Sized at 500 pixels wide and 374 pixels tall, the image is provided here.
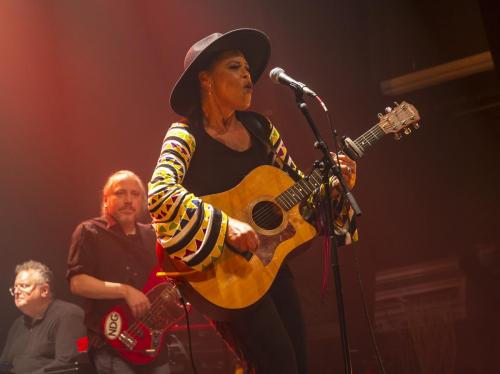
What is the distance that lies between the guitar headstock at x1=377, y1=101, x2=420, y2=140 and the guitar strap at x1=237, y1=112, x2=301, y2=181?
1.64 ft

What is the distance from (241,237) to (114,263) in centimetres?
219

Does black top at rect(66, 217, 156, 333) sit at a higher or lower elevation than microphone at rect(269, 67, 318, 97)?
lower

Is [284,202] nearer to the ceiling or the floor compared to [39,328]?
nearer to the ceiling

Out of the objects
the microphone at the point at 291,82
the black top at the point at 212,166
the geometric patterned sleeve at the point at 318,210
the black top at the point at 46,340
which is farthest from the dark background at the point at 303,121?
the microphone at the point at 291,82

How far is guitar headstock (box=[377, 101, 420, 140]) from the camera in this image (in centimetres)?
288

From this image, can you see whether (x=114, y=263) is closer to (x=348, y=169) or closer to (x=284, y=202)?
(x=284, y=202)

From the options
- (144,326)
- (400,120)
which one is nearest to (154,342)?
(144,326)

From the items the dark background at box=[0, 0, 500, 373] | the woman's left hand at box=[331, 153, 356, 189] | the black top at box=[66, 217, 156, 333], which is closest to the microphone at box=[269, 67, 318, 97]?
the woman's left hand at box=[331, 153, 356, 189]

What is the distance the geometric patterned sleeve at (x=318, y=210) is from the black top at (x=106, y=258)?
1.84 meters

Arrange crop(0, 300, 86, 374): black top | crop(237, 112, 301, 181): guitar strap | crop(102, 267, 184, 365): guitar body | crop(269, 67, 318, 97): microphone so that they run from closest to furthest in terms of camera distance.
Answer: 1. crop(269, 67, 318, 97): microphone
2. crop(237, 112, 301, 181): guitar strap
3. crop(102, 267, 184, 365): guitar body
4. crop(0, 300, 86, 374): black top

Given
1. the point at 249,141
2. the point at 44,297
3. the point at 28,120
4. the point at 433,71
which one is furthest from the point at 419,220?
the point at 28,120

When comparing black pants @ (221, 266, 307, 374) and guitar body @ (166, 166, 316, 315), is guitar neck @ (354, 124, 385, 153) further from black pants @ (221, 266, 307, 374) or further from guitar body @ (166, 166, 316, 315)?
black pants @ (221, 266, 307, 374)

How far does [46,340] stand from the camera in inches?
189

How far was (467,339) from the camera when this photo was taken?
14.5 ft
